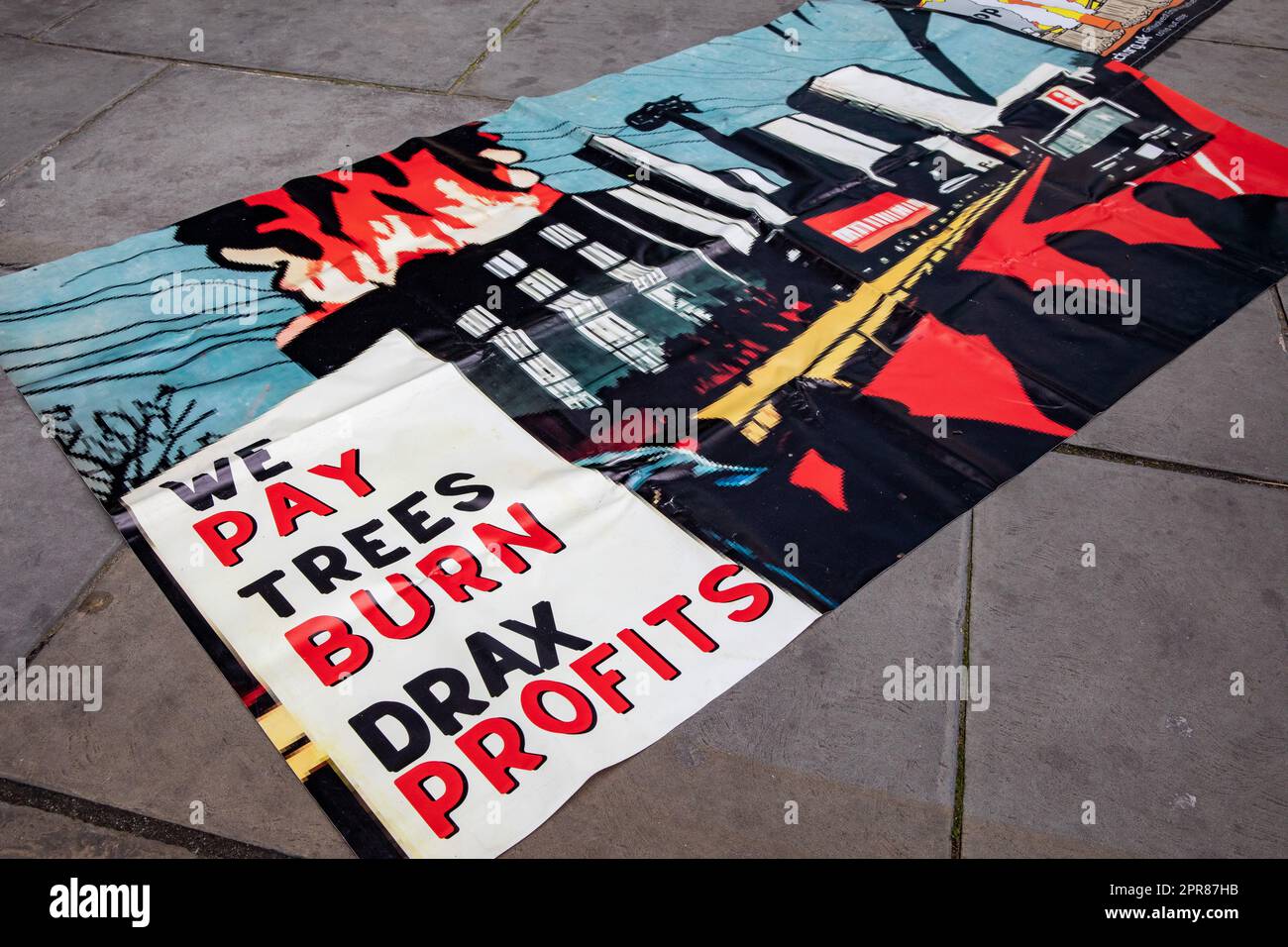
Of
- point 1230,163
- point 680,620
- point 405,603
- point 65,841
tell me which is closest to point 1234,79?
point 1230,163

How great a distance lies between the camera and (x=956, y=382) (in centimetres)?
222

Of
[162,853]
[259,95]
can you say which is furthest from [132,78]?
[162,853]

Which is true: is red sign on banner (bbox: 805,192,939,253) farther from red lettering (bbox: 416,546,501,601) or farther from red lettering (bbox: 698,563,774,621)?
red lettering (bbox: 416,546,501,601)

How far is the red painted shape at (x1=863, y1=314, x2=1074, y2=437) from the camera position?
→ 2.14 m

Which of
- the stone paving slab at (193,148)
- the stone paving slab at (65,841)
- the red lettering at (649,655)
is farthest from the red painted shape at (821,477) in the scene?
the stone paving slab at (193,148)

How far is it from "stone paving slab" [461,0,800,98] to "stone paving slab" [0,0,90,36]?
6.18 feet

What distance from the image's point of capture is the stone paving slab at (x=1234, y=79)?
10.7 feet

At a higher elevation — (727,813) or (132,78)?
(132,78)
